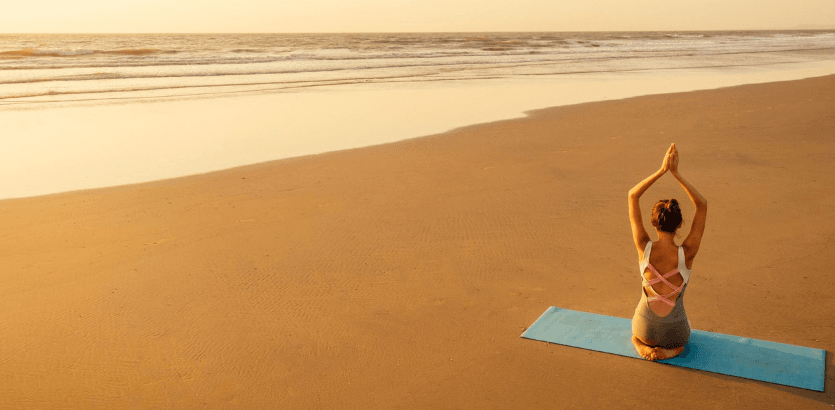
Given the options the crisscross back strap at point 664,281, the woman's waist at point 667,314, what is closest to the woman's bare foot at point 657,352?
the woman's waist at point 667,314

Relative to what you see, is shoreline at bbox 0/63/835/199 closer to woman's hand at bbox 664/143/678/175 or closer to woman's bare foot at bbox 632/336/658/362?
woman's bare foot at bbox 632/336/658/362

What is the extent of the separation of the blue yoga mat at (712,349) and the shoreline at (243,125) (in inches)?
241

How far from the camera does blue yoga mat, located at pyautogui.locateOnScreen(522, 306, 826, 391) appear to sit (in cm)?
380

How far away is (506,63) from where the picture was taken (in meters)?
30.2

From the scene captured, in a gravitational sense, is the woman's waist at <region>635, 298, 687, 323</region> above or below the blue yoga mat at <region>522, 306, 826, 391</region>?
above

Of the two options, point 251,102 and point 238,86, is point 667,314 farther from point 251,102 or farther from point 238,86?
point 238,86

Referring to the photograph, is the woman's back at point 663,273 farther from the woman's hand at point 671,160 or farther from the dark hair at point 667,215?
the woman's hand at point 671,160

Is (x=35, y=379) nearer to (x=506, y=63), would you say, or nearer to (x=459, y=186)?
(x=459, y=186)

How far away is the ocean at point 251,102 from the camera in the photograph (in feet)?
32.1

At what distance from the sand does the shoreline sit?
0.96 metres

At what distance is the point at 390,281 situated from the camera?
5371 millimetres

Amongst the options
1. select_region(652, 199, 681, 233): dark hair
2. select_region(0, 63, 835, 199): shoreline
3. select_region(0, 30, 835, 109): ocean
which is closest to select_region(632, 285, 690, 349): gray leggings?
select_region(652, 199, 681, 233): dark hair

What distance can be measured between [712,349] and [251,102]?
1400 cm

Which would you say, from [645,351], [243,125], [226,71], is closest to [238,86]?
[226,71]
